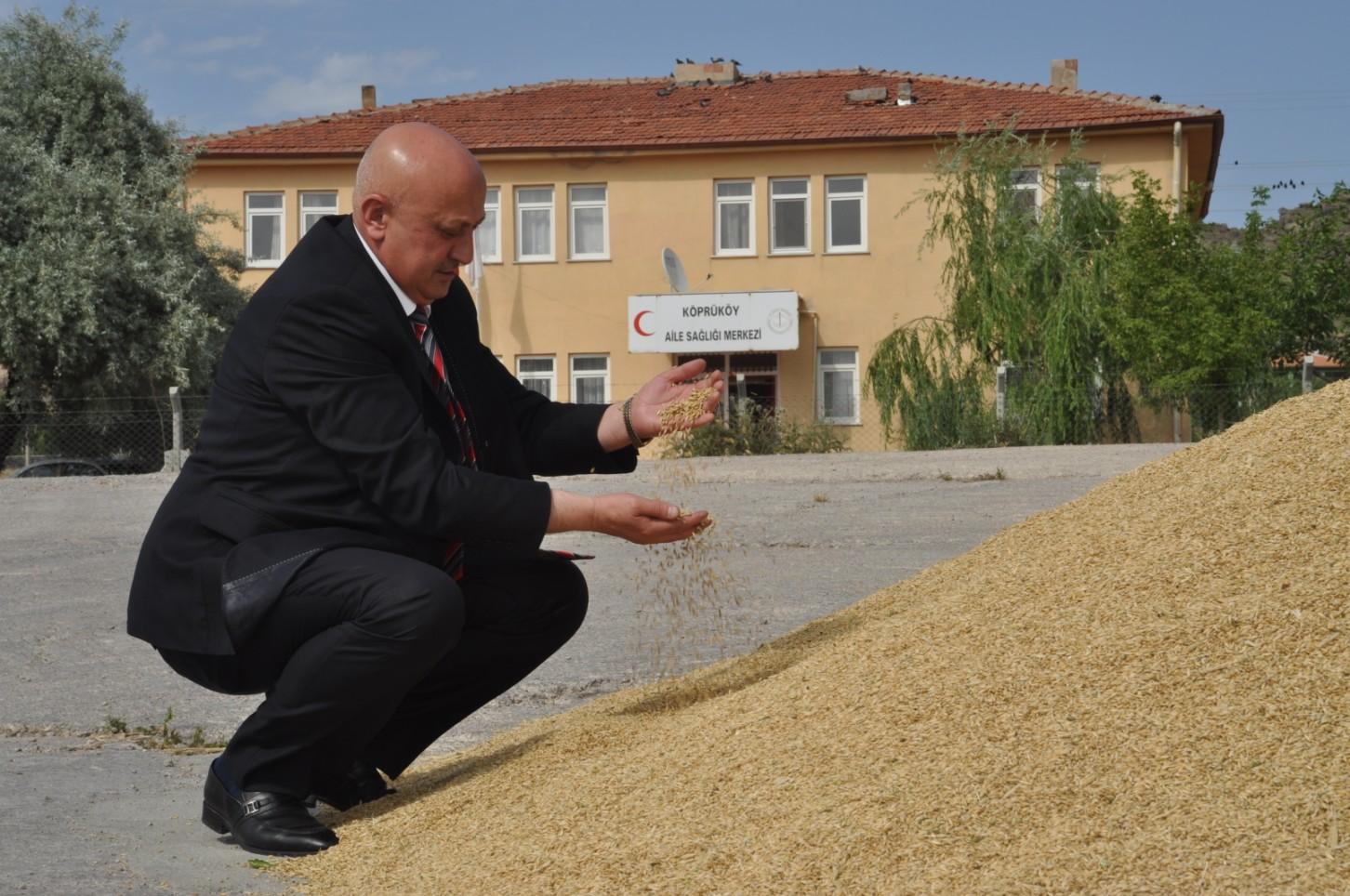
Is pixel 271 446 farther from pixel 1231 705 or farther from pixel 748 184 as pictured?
pixel 748 184

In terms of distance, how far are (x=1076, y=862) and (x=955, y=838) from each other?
253 millimetres

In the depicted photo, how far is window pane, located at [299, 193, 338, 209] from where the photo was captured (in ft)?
109

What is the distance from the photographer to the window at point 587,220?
3244 centimetres

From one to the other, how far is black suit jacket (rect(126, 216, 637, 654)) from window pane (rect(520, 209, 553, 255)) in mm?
28732

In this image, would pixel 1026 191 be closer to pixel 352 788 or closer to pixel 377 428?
pixel 352 788

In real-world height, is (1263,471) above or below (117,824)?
above

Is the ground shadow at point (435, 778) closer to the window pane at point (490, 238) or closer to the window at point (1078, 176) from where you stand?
the window at point (1078, 176)

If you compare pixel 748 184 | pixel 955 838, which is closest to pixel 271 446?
pixel 955 838

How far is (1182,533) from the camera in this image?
409cm

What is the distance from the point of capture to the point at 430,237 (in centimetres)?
401

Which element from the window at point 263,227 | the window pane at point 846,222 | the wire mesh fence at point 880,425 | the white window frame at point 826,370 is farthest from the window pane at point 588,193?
the wire mesh fence at point 880,425

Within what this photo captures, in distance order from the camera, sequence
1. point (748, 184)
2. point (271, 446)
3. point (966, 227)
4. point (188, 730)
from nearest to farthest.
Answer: point (271, 446), point (188, 730), point (966, 227), point (748, 184)

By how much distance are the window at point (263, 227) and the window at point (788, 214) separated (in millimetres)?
10241

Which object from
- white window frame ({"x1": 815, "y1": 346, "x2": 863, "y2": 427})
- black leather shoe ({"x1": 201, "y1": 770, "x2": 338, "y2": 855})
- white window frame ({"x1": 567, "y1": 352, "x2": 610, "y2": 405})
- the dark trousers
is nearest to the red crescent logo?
white window frame ({"x1": 567, "y1": 352, "x2": 610, "y2": 405})
